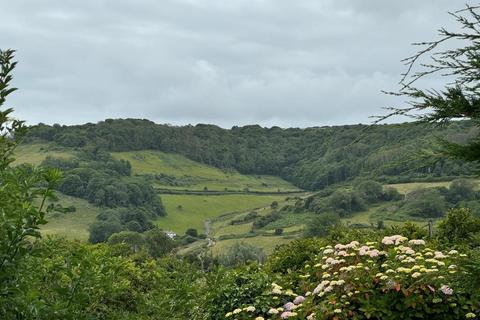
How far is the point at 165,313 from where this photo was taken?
5.05 meters

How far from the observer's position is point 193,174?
13962cm

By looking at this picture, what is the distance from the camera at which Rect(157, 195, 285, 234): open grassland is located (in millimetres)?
100438

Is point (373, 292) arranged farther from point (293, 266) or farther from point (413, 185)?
point (413, 185)

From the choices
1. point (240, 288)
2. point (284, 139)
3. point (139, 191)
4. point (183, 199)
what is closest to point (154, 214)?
point (139, 191)

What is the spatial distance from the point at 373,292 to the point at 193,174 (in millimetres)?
132607

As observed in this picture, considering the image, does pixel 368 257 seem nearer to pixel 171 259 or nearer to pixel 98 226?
pixel 171 259

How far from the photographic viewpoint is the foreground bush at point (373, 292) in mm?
7445

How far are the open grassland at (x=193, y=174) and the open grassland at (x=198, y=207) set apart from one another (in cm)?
919

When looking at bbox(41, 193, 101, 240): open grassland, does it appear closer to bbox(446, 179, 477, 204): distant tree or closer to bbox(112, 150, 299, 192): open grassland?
bbox(112, 150, 299, 192): open grassland

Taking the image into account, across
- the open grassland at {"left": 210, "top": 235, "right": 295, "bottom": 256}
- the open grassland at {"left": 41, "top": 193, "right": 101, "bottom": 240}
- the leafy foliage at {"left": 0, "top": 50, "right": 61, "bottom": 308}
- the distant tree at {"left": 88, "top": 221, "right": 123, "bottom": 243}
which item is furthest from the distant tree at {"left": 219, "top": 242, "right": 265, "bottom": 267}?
the open grassland at {"left": 41, "top": 193, "right": 101, "bottom": 240}

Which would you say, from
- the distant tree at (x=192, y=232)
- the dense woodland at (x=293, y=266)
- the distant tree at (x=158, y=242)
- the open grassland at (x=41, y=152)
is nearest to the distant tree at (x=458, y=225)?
the dense woodland at (x=293, y=266)

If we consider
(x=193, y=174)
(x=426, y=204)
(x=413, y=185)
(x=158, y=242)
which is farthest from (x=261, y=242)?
(x=193, y=174)

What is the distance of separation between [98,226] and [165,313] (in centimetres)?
7481

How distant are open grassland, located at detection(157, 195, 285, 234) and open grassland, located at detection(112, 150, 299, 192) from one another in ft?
30.2
